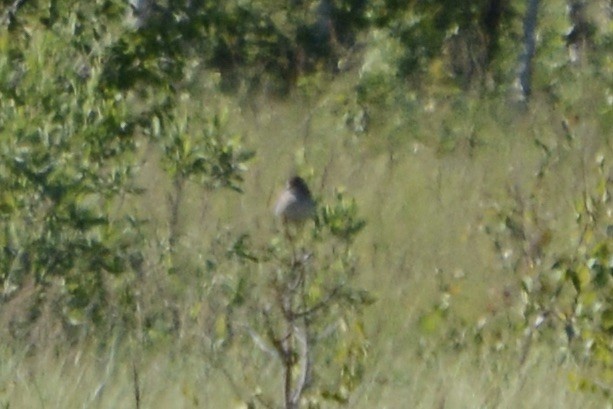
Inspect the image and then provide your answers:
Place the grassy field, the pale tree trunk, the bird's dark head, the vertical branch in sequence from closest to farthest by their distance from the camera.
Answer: the grassy field, the vertical branch, the bird's dark head, the pale tree trunk

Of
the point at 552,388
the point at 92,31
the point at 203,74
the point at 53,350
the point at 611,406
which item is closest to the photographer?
the point at 611,406

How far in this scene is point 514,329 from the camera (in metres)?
6.01

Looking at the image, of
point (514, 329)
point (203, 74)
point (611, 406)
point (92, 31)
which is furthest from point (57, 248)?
point (203, 74)

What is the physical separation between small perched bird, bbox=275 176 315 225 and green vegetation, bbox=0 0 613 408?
0.16 m

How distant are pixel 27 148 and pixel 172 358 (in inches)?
34.1

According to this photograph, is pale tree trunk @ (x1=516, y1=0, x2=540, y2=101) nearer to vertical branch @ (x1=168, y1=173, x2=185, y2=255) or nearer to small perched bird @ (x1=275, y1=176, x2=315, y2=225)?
small perched bird @ (x1=275, y1=176, x2=315, y2=225)

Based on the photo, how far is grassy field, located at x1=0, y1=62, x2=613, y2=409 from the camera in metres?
5.21

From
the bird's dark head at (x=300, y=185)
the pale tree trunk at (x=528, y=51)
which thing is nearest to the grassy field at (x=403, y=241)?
the bird's dark head at (x=300, y=185)

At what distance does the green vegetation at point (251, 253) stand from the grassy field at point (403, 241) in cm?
2

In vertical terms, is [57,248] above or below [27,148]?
below

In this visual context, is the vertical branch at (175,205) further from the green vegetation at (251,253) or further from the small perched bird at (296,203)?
the small perched bird at (296,203)

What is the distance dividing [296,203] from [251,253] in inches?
28.8

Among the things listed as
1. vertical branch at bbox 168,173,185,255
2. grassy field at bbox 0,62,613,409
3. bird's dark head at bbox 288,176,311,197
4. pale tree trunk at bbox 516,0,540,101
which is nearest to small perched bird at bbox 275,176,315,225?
bird's dark head at bbox 288,176,311,197

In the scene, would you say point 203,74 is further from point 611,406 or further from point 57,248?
point 611,406
